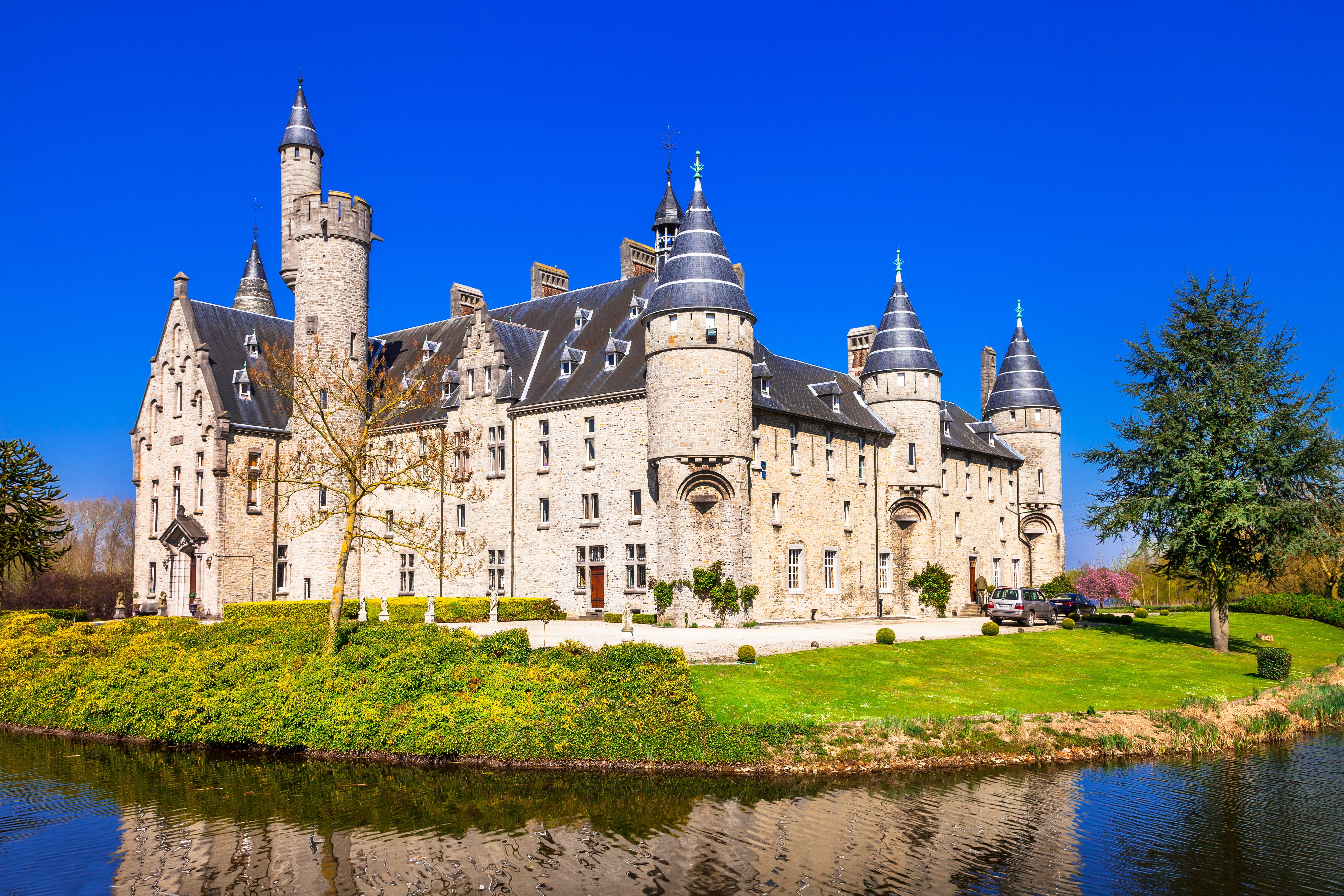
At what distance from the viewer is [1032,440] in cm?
6188

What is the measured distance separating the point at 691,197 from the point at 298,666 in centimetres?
2484

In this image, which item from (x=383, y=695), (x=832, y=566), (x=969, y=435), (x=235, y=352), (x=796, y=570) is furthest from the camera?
(x=969, y=435)

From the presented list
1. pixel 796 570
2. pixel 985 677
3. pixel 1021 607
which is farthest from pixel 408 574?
pixel 985 677

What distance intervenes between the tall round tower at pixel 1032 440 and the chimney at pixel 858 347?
963 cm

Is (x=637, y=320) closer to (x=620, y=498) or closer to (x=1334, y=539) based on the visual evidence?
(x=620, y=498)

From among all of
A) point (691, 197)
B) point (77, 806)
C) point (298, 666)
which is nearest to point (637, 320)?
point (691, 197)

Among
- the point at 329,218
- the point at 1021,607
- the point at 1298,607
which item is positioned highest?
the point at 329,218

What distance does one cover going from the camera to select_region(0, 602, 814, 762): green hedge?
69.4 ft

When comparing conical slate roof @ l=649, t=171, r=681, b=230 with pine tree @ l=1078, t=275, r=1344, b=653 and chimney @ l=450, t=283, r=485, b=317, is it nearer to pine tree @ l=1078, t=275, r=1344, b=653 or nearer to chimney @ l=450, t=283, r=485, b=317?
chimney @ l=450, t=283, r=485, b=317

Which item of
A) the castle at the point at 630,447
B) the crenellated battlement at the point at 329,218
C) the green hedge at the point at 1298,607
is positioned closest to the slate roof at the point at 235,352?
the castle at the point at 630,447

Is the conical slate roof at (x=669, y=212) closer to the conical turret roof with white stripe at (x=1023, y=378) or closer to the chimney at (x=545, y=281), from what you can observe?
the chimney at (x=545, y=281)

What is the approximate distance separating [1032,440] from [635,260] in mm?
27417

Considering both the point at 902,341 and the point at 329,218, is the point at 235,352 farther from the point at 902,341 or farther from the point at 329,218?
the point at 902,341

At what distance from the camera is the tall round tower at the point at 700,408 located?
39625 mm
